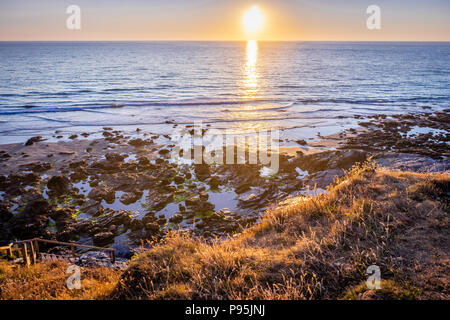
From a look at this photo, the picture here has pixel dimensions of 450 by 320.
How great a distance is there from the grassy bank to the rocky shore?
287 cm

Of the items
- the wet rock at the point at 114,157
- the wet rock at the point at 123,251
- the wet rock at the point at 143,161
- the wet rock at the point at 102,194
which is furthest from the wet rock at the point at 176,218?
the wet rock at the point at 114,157

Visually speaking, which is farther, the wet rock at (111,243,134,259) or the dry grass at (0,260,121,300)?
the wet rock at (111,243,134,259)

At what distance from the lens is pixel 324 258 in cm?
513

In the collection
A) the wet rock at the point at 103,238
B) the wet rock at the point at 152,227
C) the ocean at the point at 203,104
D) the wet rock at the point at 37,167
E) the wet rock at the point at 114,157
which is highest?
the ocean at the point at 203,104

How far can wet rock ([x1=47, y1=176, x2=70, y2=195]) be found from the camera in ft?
40.3

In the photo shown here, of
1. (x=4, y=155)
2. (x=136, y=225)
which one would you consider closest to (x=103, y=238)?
(x=136, y=225)

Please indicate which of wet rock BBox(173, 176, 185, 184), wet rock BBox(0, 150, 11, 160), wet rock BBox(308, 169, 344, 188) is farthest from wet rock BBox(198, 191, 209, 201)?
wet rock BBox(0, 150, 11, 160)

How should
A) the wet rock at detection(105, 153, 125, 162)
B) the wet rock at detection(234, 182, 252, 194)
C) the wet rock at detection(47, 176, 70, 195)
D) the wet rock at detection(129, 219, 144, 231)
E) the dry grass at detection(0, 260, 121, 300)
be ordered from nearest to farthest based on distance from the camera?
the dry grass at detection(0, 260, 121, 300) < the wet rock at detection(129, 219, 144, 231) < the wet rock at detection(47, 176, 70, 195) < the wet rock at detection(234, 182, 252, 194) < the wet rock at detection(105, 153, 125, 162)

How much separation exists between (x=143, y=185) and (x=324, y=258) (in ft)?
32.4

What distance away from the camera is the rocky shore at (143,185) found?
10.1 m

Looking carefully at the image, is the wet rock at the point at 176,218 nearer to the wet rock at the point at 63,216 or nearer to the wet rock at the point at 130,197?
the wet rock at the point at 130,197

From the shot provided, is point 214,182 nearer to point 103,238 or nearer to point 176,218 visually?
point 176,218

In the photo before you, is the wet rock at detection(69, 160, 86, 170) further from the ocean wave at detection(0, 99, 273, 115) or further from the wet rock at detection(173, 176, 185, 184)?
the ocean wave at detection(0, 99, 273, 115)

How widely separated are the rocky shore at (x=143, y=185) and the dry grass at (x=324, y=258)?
11.7 ft
